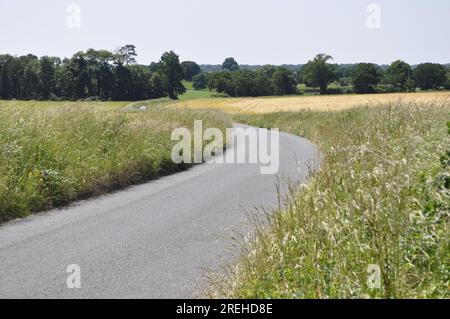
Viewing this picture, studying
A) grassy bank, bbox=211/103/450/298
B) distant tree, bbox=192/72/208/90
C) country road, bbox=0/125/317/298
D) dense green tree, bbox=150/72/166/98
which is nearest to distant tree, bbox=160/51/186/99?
dense green tree, bbox=150/72/166/98

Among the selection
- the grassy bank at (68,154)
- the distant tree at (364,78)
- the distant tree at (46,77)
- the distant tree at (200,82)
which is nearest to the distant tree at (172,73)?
the distant tree at (364,78)

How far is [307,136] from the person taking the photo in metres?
35.6

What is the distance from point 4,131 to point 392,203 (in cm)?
897

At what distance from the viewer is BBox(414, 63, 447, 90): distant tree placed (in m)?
79.1

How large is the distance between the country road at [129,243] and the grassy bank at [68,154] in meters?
0.52

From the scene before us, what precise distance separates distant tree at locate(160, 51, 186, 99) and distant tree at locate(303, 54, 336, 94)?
2848 centimetres

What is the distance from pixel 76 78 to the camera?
2931 cm

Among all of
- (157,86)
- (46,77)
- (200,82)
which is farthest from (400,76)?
(200,82)

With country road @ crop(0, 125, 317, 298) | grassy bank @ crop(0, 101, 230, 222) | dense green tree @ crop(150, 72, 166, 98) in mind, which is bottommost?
country road @ crop(0, 125, 317, 298)

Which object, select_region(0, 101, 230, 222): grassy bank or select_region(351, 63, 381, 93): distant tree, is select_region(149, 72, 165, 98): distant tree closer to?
select_region(351, 63, 381, 93): distant tree

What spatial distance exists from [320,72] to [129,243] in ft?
355

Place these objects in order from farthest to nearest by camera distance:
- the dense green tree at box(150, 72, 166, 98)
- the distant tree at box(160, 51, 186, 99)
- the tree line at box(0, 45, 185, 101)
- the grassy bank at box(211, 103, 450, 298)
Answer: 1. the distant tree at box(160, 51, 186, 99)
2. the dense green tree at box(150, 72, 166, 98)
3. the tree line at box(0, 45, 185, 101)
4. the grassy bank at box(211, 103, 450, 298)


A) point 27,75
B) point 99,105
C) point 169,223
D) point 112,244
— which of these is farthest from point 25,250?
point 27,75
